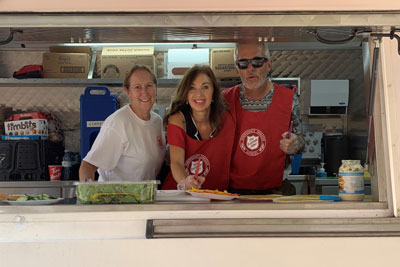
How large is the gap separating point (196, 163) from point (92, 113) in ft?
7.16

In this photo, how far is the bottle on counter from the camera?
4.99 metres

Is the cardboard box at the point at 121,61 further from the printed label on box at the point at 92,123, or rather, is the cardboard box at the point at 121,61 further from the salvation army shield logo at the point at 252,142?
the salvation army shield logo at the point at 252,142

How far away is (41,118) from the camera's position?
17.0 feet

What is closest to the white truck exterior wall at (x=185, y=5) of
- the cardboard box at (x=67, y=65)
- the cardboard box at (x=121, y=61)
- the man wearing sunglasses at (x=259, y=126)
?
the man wearing sunglasses at (x=259, y=126)

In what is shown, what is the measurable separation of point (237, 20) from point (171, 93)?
12.7ft

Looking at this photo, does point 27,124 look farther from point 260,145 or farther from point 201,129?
point 260,145

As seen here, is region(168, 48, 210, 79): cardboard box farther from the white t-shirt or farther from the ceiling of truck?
the ceiling of truck

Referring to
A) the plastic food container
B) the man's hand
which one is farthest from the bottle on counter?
the plastic food container

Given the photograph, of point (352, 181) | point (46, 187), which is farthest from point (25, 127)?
point (352, 181)

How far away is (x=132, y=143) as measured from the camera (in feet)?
9.87

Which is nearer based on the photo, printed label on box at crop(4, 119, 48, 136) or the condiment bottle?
the condiment bottle

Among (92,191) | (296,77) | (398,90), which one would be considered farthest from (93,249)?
(296,77)

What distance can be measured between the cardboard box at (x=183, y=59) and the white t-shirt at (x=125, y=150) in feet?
7.32

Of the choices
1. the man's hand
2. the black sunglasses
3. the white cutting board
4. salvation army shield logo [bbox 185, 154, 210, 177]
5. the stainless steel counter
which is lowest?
the stainless steel counter
